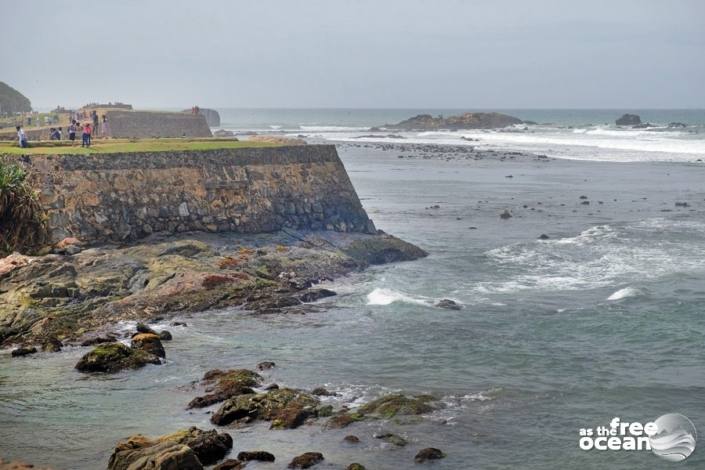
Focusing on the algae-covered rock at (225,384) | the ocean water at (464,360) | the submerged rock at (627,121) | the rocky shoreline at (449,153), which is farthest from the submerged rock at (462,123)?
the algae-covered rock at (225,384)

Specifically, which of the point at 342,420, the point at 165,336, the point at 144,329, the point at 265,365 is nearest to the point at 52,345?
the point at 144,329

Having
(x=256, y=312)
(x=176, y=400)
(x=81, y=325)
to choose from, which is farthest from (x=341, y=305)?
(x=176, y=400)

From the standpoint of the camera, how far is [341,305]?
1029 inches

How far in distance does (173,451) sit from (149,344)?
23.5ft

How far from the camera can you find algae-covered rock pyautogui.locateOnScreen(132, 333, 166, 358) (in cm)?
2094

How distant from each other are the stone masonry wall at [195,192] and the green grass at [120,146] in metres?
0.68

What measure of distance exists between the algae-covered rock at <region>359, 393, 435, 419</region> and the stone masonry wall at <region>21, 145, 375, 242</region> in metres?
14.8

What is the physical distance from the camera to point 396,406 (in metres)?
17.3

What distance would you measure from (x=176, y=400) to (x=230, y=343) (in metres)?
4.17

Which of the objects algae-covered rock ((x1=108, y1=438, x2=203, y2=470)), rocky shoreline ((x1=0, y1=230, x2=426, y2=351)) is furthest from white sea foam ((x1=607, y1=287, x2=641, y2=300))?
algae-covered rock ((x1=108, y1=438, x2=203, y2=470))

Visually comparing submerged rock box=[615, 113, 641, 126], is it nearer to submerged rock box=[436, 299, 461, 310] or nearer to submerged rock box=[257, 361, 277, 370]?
submerged rock box=[436, 299, 461, 310]

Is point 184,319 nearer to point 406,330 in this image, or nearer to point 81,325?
point 81,325

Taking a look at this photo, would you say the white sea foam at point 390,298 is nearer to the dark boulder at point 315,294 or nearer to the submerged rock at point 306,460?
the dark boulder at point 315,294

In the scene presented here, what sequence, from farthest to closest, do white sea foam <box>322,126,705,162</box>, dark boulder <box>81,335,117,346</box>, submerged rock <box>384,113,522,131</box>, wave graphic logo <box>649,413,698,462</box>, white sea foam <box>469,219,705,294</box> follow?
submerged rock <box>384,113,522,131</box>
white sea foam <box>322,126,705,162</box>
white sea foam <box>469,219,705,294</box>
dark boulder <box>81,335,117,346</box>
wave graphic logo <box>649,413,698,462</box>
